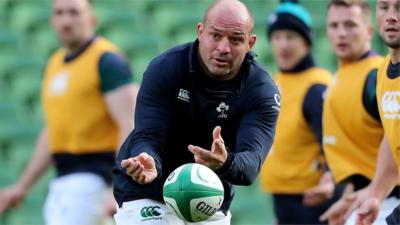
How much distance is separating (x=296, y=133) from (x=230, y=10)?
2.69m

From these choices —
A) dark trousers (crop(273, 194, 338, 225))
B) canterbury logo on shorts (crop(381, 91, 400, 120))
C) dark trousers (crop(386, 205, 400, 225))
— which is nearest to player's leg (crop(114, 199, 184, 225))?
dark trousers (crop(386, 205, 400, 225))

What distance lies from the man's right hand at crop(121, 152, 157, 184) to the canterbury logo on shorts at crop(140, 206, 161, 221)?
21.3 inches

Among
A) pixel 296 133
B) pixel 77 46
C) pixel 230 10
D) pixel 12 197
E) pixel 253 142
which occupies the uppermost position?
pixel 230 10

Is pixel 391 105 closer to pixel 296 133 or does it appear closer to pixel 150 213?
pixel 150 213

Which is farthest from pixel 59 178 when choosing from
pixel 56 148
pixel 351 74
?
pixel 351 74

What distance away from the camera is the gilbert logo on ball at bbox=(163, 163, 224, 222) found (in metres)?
5.01

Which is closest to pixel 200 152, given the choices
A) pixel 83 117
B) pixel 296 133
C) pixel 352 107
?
Result: pixel 352 107

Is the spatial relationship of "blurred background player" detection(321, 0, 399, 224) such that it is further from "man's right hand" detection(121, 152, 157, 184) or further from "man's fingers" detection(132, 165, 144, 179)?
"man's fingers" detection(132, 165, 144, 179)

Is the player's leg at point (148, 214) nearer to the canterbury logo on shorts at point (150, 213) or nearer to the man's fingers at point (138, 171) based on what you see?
the canterbury logo on shorts at point (150, 213)

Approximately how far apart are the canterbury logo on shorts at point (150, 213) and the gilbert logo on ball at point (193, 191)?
0.41 m

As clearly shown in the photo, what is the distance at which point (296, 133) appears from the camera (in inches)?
309

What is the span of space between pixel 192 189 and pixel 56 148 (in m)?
3.59

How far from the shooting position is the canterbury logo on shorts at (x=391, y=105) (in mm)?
5648

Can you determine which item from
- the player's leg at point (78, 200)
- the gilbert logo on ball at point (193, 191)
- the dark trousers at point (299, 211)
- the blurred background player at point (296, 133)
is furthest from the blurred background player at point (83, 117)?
the gilbert logo on ball at point (193, 191)
